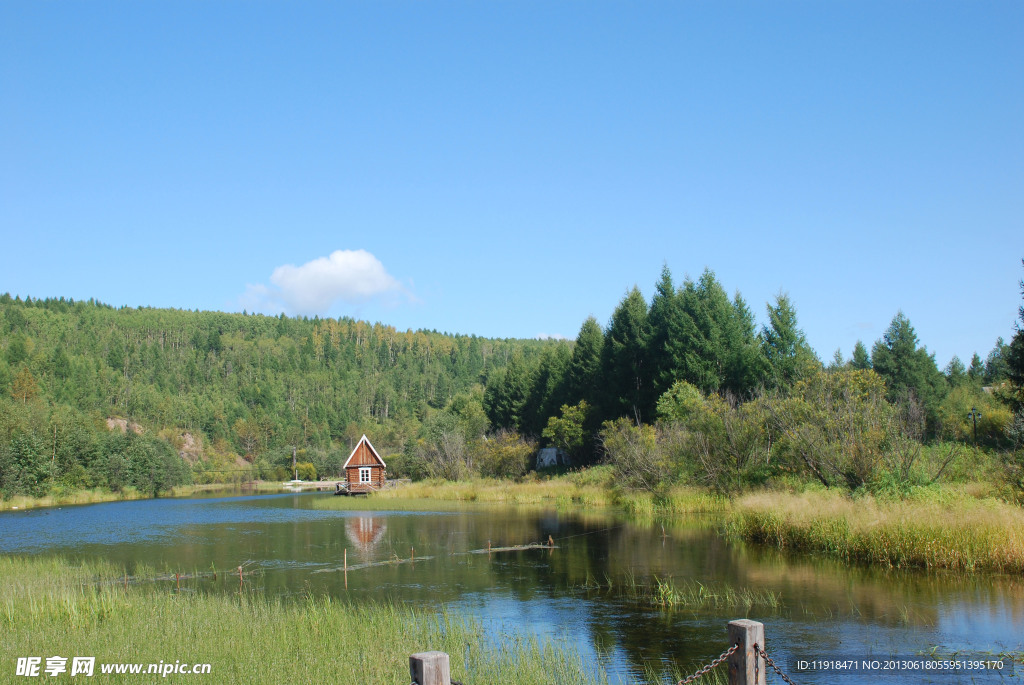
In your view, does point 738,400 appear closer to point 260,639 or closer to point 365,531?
point 365,531

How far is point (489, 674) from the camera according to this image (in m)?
10.6

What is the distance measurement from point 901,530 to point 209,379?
149460 millimetres

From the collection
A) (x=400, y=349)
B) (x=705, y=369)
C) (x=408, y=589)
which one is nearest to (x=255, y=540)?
(x=408, y=589)

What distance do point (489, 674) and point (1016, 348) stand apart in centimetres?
3107

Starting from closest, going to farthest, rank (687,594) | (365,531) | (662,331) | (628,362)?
(687,594)
(365,531)
(662,331)
(628,362)

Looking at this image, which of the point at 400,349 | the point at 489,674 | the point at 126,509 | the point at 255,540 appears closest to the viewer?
the point at 489,674

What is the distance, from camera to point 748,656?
633 cm

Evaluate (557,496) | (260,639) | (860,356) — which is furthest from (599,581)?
(860,356)

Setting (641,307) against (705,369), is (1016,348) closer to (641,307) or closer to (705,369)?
(705,369)

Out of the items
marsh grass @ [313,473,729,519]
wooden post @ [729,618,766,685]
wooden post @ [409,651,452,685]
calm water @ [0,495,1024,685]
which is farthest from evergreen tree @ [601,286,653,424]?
wooden post @ [409,651,452,685]

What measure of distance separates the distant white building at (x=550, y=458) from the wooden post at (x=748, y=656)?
59.8 m

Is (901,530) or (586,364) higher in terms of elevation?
(586,364)

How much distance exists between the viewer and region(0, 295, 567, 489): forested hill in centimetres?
9656

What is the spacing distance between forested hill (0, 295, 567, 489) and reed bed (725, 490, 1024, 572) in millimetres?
51780
